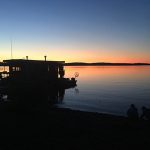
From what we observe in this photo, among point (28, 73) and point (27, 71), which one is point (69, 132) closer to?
point (27, 71)

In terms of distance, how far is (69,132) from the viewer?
15094mm

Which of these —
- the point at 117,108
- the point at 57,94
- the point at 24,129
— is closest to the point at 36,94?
the point at 57,94

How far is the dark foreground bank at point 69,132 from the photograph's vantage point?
1295cm

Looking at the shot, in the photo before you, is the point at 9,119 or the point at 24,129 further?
the point at 9,119

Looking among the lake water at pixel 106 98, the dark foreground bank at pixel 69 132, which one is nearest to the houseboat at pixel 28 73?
the lake water at pixel 106 98

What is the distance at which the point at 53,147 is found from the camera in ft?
41.3

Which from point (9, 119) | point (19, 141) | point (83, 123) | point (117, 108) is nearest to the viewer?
point (19, 141)

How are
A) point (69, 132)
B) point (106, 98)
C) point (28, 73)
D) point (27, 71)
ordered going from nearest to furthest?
point (69, 132), point (27, 71), point (28, 73), point (106, 98)

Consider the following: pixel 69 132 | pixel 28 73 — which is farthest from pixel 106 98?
pixel 69 132

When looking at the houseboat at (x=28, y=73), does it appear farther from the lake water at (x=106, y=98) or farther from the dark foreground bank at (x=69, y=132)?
the dark foreground bank at (x=69, y=132)

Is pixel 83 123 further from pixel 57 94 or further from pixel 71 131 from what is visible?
pixel 57 94

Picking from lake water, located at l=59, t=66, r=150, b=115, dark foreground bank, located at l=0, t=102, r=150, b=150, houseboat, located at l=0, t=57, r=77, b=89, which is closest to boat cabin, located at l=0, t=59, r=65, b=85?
houseboat, located at l=0, t=57, r=77, b=89

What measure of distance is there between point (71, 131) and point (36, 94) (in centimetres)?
2645

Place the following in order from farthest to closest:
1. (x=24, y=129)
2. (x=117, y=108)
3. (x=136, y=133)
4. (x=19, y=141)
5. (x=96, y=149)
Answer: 1. (x=117, y=108)
2. (x=24, y=129)
3. (x=136, y=133)
4. (x=19, y=141)
5. (x=96, y=149)
